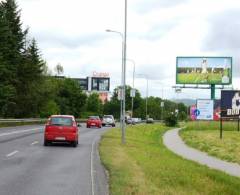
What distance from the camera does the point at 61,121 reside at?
32156 mm

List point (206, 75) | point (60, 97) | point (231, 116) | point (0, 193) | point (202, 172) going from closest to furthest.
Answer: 1. point (0, 193)
2. point (202, 172)
3. point (231, 116)
4. point (206, 75)
5. point (60, 97)

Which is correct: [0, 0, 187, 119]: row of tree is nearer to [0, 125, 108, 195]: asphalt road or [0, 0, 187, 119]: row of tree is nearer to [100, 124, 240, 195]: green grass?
[0, 125, 108, 195]: asphalt road

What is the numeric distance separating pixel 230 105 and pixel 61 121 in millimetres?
17828

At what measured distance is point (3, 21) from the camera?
6875 centimetres

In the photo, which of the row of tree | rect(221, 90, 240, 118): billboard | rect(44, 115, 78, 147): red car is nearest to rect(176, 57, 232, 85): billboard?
the row of tree

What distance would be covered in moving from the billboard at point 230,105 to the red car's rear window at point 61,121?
16.5 metres

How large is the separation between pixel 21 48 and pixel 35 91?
34.4ft

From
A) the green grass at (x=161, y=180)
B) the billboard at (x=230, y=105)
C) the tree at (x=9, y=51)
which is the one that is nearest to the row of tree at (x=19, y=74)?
the tree at (x=9, y=51)

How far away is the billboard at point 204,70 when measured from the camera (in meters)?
86.4

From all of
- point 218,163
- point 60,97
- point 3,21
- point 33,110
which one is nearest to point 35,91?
point 33,110

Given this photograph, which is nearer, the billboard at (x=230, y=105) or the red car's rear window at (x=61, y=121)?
the red car's rear window at (x=61, y=121)

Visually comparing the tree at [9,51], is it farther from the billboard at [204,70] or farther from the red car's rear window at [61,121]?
the red car's rear window at [61,121]

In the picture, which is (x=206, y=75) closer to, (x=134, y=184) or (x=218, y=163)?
(x=218, y=163)

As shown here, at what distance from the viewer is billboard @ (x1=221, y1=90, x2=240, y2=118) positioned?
44741 mm
